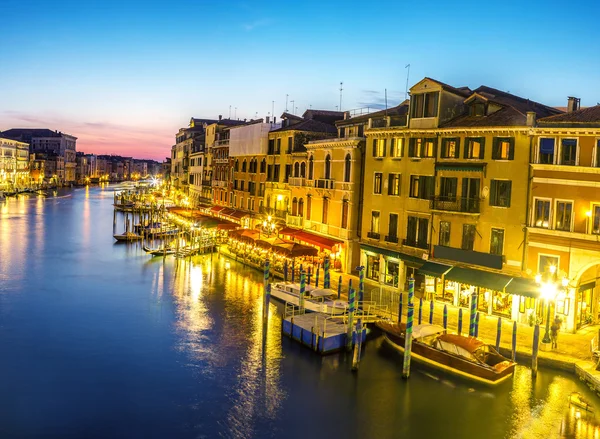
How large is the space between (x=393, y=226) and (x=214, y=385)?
16838 millimetres

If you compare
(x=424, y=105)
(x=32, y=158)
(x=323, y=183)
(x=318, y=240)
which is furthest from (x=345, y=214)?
(x=32, y=158)

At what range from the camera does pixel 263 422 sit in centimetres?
1758

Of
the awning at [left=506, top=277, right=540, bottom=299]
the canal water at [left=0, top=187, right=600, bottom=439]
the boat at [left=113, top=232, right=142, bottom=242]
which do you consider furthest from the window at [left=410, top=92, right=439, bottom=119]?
the boat at [left=113, top=232, right=142, bottom=242]

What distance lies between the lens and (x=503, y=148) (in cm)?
2670

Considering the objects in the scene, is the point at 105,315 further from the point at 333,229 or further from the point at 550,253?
the point at 550,253

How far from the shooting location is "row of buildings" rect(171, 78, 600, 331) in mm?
24156

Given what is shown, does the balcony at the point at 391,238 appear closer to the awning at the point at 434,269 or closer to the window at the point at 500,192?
the awning at the point at 434,269

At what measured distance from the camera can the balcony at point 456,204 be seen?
91.0 feet

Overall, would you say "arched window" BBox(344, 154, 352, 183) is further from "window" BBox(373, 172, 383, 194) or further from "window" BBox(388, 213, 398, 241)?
"window" BBox(388, 213, 398, 241)

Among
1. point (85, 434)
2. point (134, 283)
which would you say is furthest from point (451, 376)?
point (134, 283)

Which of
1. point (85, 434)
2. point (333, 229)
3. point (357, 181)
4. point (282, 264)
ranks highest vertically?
point (357, 181)

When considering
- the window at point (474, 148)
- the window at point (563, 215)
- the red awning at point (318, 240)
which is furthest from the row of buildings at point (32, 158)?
the window at point (563, 215)

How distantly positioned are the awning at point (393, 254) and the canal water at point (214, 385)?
21.1 feet

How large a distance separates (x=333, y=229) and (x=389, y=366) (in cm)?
1631
